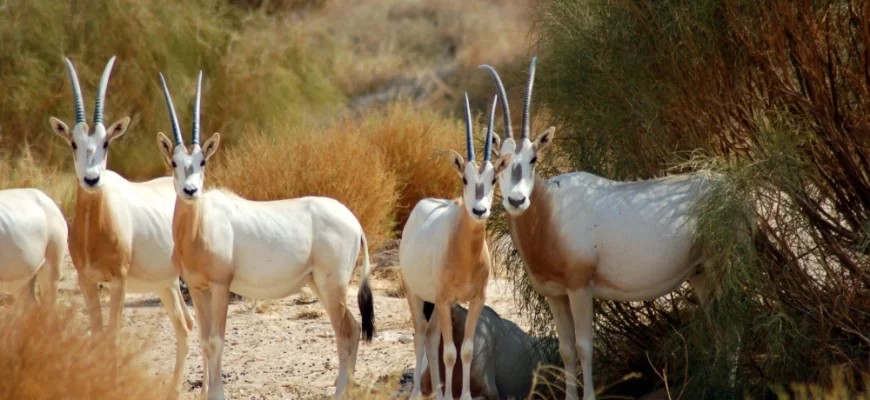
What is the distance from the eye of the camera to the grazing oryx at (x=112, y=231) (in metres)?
6.91

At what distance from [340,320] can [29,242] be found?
2.10 metres

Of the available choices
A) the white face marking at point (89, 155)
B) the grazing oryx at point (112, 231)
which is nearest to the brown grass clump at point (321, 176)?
the grazing oryx at point (112, 231)

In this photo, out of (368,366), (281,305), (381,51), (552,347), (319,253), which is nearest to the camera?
(319,253)

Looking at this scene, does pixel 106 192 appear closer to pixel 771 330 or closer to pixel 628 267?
pixel 628 267

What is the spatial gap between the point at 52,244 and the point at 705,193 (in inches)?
164

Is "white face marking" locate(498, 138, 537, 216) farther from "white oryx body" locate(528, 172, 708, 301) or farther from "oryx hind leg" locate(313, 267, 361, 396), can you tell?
"oryx hind leg" locate(313, 267, 361, 396)

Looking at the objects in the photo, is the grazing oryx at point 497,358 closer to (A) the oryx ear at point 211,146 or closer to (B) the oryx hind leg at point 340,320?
(B) the oryx hind leg at point 340,320

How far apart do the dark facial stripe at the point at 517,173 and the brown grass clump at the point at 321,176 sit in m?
5.02

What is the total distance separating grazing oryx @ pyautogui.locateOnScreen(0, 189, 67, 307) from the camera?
24.6ft

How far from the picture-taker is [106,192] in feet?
23.5

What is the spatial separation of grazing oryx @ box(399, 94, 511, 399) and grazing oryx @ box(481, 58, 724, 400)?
0.18 meters

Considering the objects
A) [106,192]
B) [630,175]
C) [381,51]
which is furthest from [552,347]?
[381,51]

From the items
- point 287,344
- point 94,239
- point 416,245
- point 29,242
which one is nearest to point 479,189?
point 416,245

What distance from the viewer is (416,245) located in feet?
23.0
